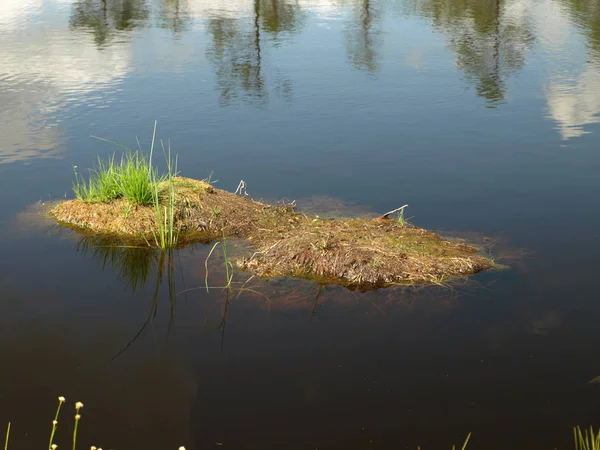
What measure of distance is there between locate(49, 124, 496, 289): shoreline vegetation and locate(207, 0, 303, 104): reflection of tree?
7.09 meters

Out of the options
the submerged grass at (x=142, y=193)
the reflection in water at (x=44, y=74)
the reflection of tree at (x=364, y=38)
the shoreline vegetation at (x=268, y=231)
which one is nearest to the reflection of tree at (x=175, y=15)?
the reflection in water at (x=44, y=74)

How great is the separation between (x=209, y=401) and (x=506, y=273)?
162 inches

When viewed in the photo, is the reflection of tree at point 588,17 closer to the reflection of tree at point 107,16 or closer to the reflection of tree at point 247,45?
the reflection of tree at point 247,45

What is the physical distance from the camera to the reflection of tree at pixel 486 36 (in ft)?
63.5

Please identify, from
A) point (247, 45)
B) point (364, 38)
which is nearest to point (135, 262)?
point (247, 45)

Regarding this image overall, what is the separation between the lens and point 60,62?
70.1 feet

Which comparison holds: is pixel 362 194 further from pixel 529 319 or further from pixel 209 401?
pixel 209 401

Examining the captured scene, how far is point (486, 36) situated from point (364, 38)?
147 inches

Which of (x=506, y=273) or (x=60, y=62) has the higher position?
(x=60, y=62)

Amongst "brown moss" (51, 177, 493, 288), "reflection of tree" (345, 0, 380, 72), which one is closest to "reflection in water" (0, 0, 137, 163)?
"brown moss" (51, 177, 493, 288)

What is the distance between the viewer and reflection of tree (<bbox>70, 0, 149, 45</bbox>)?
26.4 m

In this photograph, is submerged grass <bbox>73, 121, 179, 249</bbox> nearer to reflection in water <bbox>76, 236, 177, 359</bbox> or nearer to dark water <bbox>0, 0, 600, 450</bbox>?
reflection in water <bbox>76, 236, 177, 359</bbox>

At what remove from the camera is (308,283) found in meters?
8.98

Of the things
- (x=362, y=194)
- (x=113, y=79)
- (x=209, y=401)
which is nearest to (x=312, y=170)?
(x=362, y=194)
